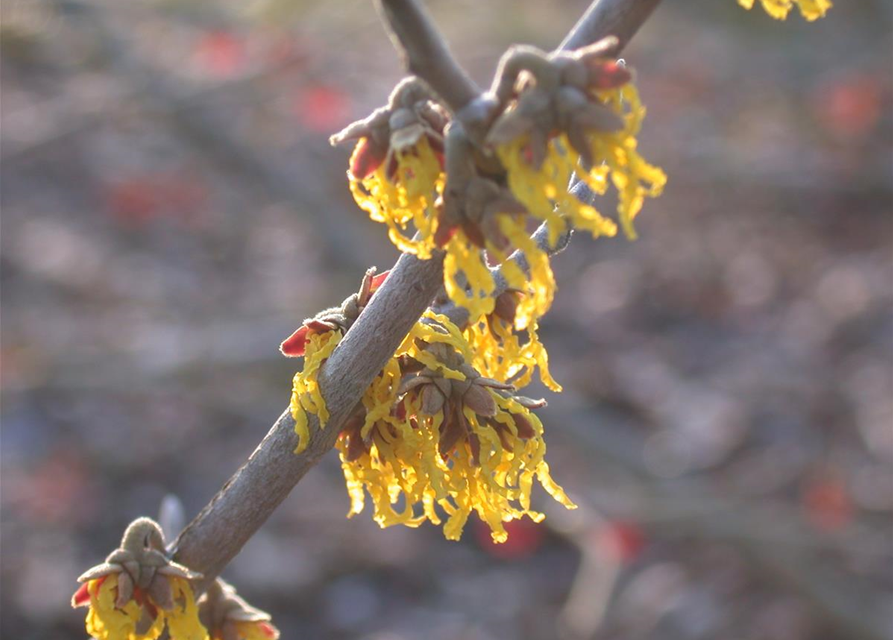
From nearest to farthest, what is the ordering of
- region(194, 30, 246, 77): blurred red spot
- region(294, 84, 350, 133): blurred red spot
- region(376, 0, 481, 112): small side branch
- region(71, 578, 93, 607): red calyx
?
1. region(376, 0, 481, 112): small side branch
2. region(71, 578, 93, 607): red calyx
3. region(194, 30, 246, 77): blurred red spot
4. region(294, 84, 350, 133): blurred red spot

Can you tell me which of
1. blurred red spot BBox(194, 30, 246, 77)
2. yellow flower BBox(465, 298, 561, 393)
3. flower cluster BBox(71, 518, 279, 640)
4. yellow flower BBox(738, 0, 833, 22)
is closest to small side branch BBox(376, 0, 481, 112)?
yellow flower BBox(738, 0, 833, 22)

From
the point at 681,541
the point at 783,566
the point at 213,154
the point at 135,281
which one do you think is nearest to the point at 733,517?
the point at 783,566

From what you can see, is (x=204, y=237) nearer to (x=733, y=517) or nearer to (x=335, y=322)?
(x=733, y=517)

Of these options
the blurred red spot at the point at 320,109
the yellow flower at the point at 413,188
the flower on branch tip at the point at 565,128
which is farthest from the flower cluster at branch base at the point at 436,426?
the blurred red spot at the point at 320,109

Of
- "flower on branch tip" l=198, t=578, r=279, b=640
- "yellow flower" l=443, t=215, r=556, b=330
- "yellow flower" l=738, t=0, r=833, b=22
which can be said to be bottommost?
"flower on branch tip" l=198, t=578, r=279, b=640

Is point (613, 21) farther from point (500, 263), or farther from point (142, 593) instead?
point (142, 593)

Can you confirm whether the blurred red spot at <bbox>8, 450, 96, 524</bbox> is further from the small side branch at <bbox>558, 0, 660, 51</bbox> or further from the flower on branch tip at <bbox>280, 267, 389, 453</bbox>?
the small side branch at <bbox>558, 0, 660, 51</bbox>

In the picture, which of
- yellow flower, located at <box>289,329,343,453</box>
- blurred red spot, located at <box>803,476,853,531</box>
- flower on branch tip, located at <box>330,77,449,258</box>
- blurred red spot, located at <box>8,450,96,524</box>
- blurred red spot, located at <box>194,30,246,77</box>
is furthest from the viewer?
blurred red spot, located at <box>194,30,246,77</box>
